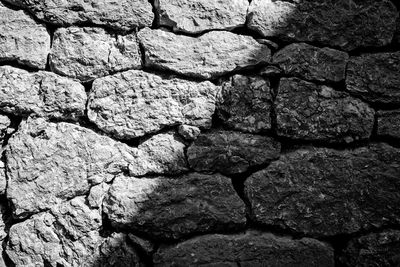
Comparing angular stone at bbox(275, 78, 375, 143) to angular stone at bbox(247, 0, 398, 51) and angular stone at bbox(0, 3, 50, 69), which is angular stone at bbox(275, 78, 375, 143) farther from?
angular stone at bbox(0, 3, 50, 69)

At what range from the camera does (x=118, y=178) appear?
1.61 meters

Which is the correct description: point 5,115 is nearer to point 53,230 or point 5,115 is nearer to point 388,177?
point 53,230

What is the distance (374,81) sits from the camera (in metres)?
1.71

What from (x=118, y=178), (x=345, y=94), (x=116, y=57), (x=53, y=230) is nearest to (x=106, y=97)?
(x=116, y=57)

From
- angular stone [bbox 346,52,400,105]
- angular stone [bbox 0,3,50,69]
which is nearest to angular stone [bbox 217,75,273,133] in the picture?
angular stone [bbox 346,52,400,105]

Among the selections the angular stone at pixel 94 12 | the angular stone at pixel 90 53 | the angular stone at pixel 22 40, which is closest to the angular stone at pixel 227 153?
the angular stone at pixel 90 53

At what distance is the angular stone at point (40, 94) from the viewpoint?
158 cm

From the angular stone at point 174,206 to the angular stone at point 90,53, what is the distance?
44 cm

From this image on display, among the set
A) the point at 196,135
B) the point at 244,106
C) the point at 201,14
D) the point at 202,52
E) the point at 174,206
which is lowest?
the point at 174,206

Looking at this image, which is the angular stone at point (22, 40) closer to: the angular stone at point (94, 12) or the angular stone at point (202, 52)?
the angular stone at point (94, 12)

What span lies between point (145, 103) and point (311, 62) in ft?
2.29

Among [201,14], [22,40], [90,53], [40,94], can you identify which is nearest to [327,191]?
[201,14]

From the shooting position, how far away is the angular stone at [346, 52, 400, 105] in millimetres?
1701

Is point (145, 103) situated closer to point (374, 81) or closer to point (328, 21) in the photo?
point (328, 21)
